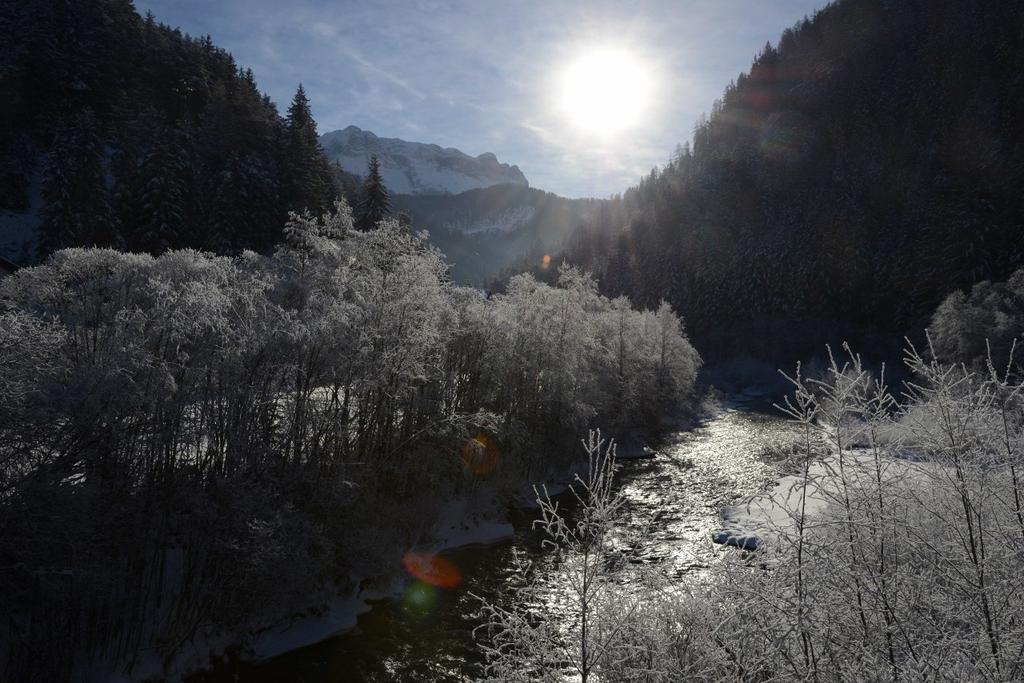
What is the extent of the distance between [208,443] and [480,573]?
11.1 meters

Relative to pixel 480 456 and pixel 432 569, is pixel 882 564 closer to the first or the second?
pixel 432 569

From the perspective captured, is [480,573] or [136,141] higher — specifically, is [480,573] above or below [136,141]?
below

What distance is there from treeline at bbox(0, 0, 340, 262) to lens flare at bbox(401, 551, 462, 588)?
3861 centimetres

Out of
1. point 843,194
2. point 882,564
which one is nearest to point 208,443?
point 882,564

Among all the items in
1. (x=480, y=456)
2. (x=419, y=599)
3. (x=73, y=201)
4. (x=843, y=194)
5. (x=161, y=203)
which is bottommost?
(x=419, y=599)

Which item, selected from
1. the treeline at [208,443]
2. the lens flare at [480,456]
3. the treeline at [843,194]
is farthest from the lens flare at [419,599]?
the treeline at [843,194]

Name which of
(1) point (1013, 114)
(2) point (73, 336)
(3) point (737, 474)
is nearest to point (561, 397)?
(3) point (737, 474)

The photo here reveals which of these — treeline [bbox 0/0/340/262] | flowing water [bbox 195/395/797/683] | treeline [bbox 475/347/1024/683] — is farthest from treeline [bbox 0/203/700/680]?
treeline [bbox 0/0/340/262]

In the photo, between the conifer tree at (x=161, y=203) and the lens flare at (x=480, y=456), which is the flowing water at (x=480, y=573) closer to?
the lens flare at (x=480, y=456)

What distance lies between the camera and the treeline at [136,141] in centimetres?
4716

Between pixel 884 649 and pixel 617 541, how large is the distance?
1689cm

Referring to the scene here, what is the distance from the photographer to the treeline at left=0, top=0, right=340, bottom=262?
155 feet

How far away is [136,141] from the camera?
59.5m

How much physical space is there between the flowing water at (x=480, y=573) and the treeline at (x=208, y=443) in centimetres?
164
